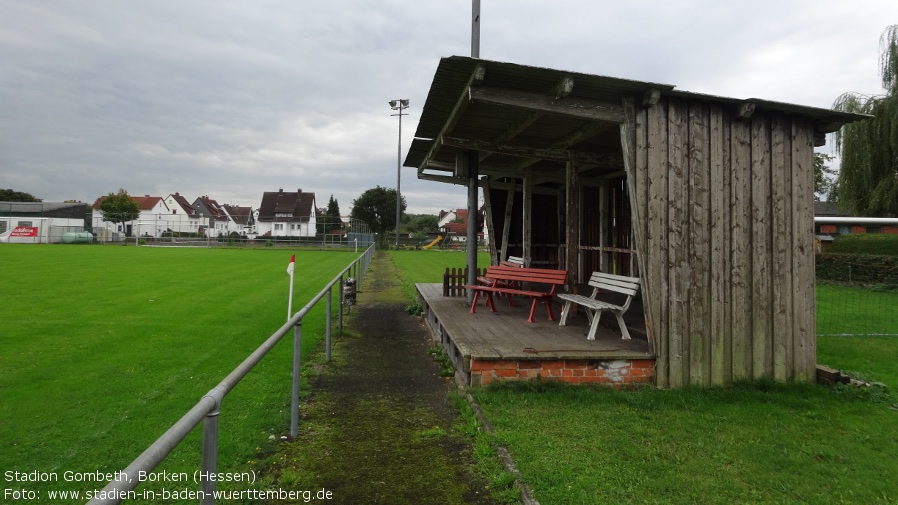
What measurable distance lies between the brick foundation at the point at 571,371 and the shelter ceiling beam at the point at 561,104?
2.35 meters

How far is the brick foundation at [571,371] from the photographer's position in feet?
16.6

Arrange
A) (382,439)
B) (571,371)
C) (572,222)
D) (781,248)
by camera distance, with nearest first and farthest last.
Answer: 1. (382,439)
2. (571,371)
3. (781,248)
4. (572,222)

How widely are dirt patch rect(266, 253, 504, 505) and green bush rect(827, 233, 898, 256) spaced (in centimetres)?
1706

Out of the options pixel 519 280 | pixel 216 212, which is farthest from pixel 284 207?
pixel 519 280

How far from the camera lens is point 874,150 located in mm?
16984

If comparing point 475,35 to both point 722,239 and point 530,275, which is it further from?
point 722,239

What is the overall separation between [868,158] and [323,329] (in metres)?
17.6

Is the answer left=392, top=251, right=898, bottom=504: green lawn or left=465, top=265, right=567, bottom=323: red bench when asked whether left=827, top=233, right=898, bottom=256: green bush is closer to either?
left=465, top=265, right=567, bottom=323: red bench

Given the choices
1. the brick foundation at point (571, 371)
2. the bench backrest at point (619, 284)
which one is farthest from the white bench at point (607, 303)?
the brick foundation at point (571, 371)

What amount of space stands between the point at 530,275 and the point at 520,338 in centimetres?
217

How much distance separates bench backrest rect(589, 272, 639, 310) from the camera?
6.05 meters

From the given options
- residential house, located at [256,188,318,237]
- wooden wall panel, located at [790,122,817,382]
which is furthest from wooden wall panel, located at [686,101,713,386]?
residential house, located at [256,188,318,237]

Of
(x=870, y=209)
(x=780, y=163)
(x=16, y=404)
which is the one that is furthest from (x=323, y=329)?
(x=870, y=209)

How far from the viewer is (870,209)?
660 inches
